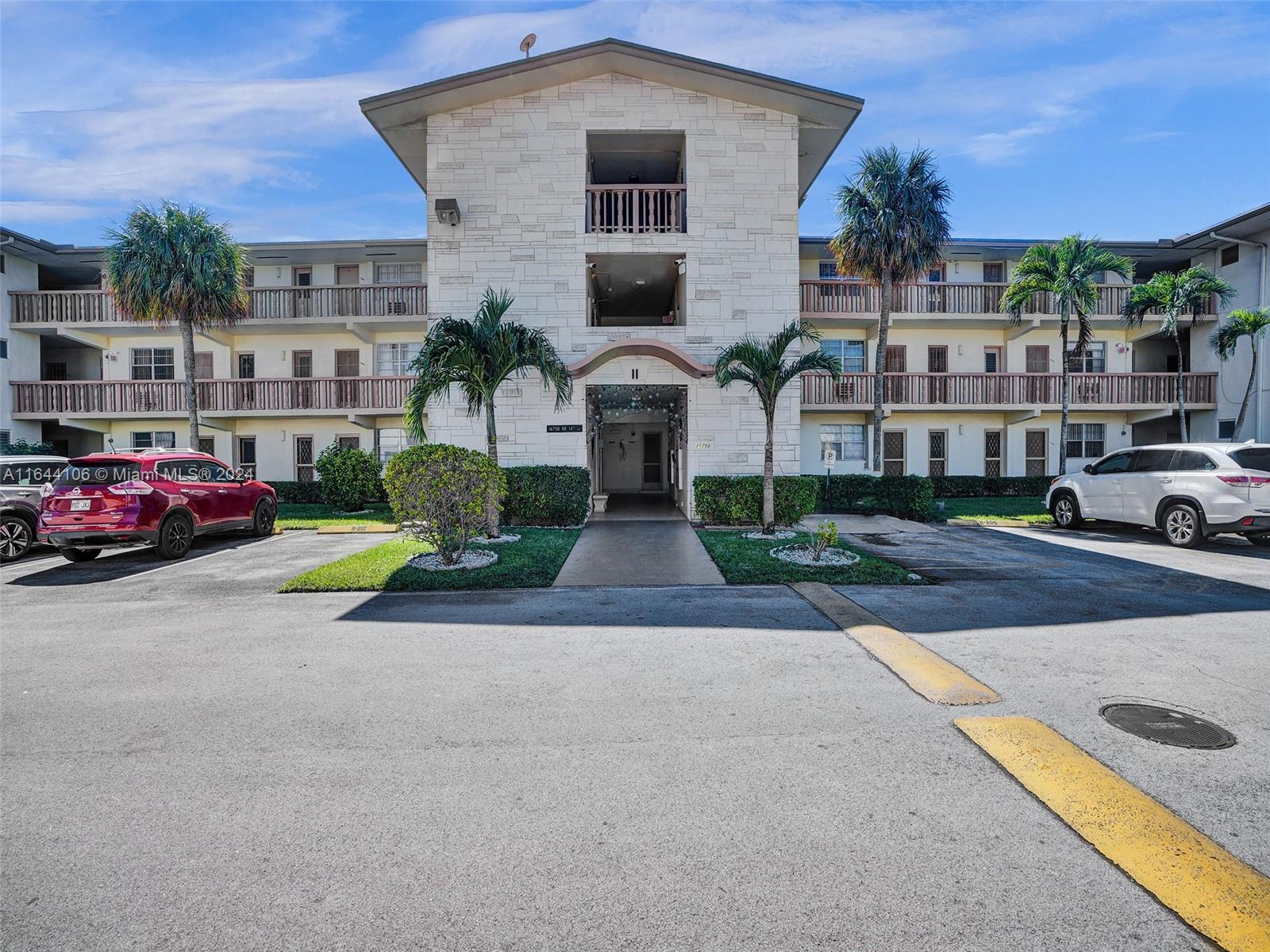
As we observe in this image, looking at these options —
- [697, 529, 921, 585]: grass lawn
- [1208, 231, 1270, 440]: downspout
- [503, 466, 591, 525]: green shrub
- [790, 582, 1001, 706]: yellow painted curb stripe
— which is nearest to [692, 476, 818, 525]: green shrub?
[503, 466, 591, 525]: green shrub

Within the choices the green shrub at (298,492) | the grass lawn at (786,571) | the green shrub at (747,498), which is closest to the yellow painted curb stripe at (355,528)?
the green shrub at (747,498)

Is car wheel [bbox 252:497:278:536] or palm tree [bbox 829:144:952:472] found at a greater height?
palm tree [bbox 829:144:952:472]

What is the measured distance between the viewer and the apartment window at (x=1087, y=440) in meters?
23.8

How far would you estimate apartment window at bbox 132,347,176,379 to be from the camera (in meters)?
23.3

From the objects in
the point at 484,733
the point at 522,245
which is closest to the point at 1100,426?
the point at 522,245

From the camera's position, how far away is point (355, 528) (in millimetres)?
14828

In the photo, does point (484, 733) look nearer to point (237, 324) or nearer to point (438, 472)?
point (438, 472)

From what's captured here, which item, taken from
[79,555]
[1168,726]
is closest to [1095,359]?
[1168,726]

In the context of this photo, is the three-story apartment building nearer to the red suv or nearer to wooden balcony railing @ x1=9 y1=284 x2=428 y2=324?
wooden balcony railing @ x1=9 y1=284 x2=428 y2=324

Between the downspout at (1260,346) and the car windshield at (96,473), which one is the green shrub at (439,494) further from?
the downspout at (1260,346)

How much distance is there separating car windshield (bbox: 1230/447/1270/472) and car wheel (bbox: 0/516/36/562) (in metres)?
20.5

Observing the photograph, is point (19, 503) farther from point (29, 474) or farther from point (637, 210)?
point (637, 210)

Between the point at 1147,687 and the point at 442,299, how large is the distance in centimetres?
1431

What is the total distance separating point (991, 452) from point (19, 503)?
1030 inches
